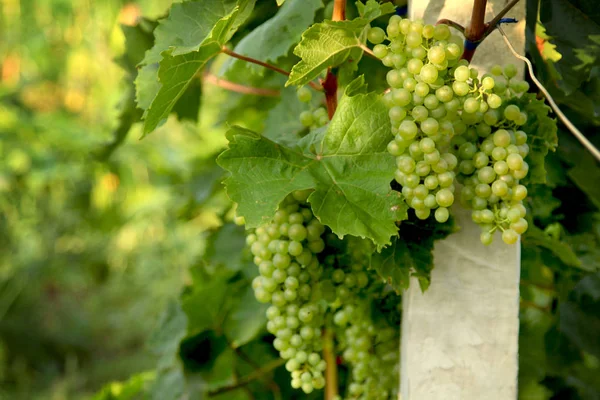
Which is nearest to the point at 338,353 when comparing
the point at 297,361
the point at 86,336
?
the point at 297,361

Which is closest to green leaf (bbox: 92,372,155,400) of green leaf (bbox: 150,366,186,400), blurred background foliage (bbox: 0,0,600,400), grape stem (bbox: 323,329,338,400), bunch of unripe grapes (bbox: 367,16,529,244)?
blurred background foliage (bbox: 0,0,600,400)

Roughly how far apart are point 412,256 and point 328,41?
188 millimetres

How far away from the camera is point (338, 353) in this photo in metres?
0.75

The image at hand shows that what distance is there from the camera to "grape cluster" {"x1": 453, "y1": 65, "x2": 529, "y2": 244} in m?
0.48

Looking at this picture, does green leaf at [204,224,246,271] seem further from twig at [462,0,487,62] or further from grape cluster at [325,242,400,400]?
twig at [462,0,487,62]

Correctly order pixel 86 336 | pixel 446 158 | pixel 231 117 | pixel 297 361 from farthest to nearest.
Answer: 1. pixel 86 336
2. pixel 231 117
3. pixel 297 361
4. pixel 446 158

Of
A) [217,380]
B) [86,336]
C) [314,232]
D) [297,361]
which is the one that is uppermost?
[314,232]

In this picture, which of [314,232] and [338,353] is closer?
[314,232]

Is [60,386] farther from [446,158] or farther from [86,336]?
[446,158]

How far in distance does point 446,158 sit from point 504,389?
0.70 ft

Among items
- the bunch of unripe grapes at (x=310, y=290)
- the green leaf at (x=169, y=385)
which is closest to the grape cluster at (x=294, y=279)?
the bunch of unripe grapes at (x=310, y=290)

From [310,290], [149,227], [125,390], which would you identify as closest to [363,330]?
[310,290]

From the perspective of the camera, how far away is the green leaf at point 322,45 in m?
0.50

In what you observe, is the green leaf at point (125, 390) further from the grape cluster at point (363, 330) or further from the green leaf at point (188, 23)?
the green leaf at point (188, 23)
